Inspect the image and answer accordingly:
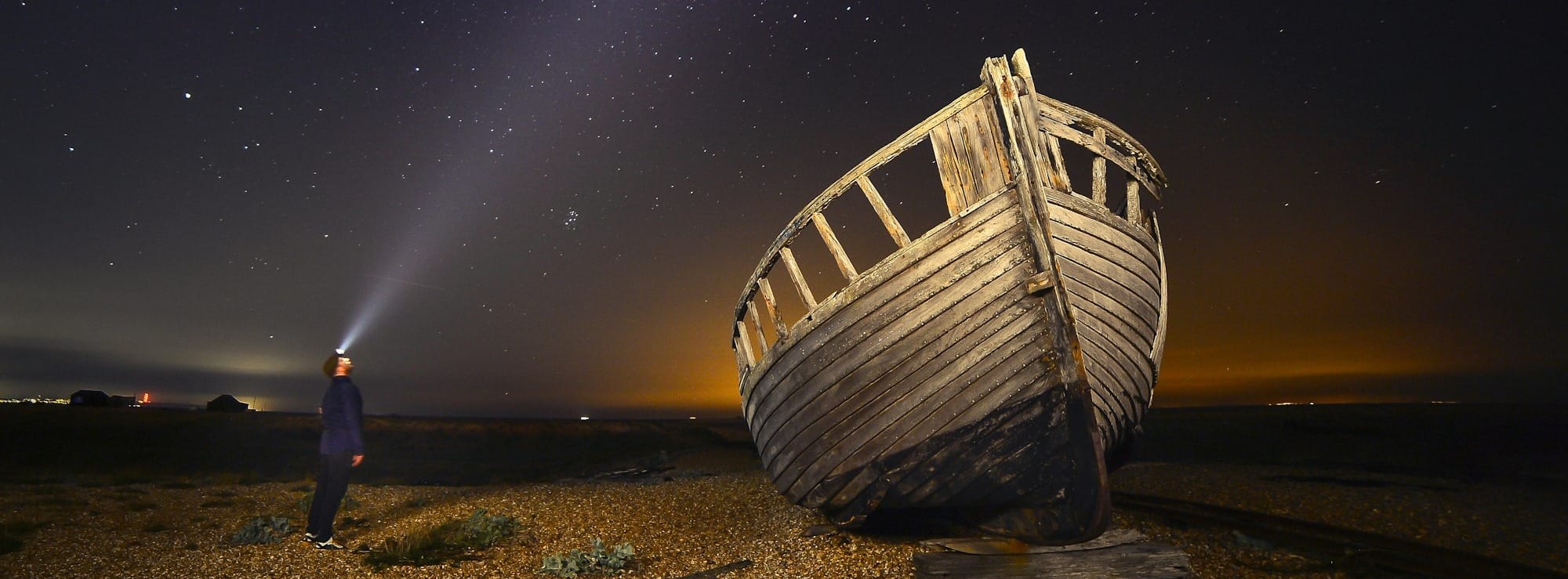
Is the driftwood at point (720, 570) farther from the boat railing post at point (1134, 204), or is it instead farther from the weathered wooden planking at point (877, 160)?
the boat railing post at point (1134, 204)

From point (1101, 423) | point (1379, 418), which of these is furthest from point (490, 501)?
point (1379, 418)

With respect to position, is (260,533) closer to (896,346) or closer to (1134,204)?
(896,346)

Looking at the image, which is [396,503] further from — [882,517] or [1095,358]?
[1095,358]

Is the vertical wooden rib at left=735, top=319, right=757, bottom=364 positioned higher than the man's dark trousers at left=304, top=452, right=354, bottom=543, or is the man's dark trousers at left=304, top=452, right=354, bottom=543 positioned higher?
the vertical wooden rib at left=735, top=319, right=757, bottom=364

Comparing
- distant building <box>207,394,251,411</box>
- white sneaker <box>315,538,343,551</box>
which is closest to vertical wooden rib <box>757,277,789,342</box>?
white sneaker <box>315,538,343,551</box>

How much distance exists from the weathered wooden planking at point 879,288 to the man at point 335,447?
4.63m

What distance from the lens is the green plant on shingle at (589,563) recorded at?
21.7 ft

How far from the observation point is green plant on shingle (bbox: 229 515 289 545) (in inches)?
297

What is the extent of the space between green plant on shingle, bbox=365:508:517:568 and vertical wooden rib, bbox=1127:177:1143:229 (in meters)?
7.73

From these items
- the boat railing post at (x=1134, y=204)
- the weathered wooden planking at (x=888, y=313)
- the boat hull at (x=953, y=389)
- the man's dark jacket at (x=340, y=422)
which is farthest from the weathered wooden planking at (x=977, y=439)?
the man's dark jacket at (x=340, y=422)

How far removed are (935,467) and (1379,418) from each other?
113 ft

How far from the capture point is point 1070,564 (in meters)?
6.02

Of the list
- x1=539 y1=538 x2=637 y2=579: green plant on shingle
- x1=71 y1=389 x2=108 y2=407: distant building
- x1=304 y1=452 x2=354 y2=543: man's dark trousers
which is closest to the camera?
x1=539 y1=538 x2=637 y2=579: green plant on shingle

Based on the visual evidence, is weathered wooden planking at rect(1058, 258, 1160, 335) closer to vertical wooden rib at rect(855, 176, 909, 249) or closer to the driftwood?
vertical wooden rib at rect(855, 176, 909, 249)
